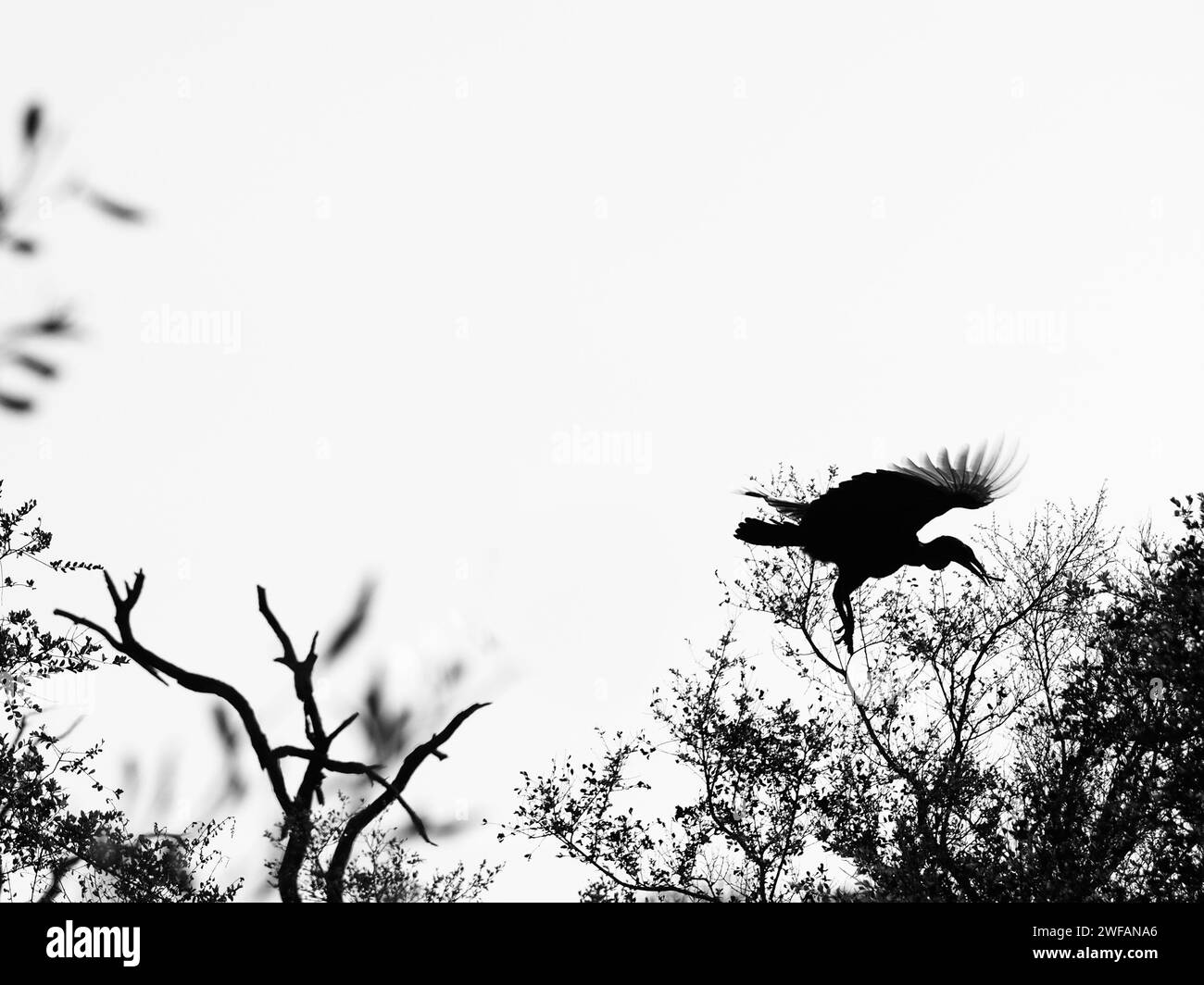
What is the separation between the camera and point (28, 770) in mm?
9523

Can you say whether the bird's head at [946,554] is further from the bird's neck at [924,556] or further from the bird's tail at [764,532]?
the bird's tail at [764,532]

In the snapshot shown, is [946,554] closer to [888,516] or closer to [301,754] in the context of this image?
[888,516]

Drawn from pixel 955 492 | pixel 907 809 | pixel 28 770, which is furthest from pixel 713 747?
pixel 28 770

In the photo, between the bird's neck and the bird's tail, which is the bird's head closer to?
the bird's neck

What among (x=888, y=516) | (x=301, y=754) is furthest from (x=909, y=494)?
(x=301, y=754)

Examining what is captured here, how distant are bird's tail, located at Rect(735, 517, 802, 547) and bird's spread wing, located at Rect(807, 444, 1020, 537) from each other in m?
0.39

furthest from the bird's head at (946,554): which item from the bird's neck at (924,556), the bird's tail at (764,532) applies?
the bird's tail at (764,532)

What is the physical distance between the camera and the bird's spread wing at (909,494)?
27.3 feet

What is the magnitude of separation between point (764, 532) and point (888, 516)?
1058 millimetres

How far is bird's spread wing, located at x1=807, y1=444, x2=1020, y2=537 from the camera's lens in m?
8.34
